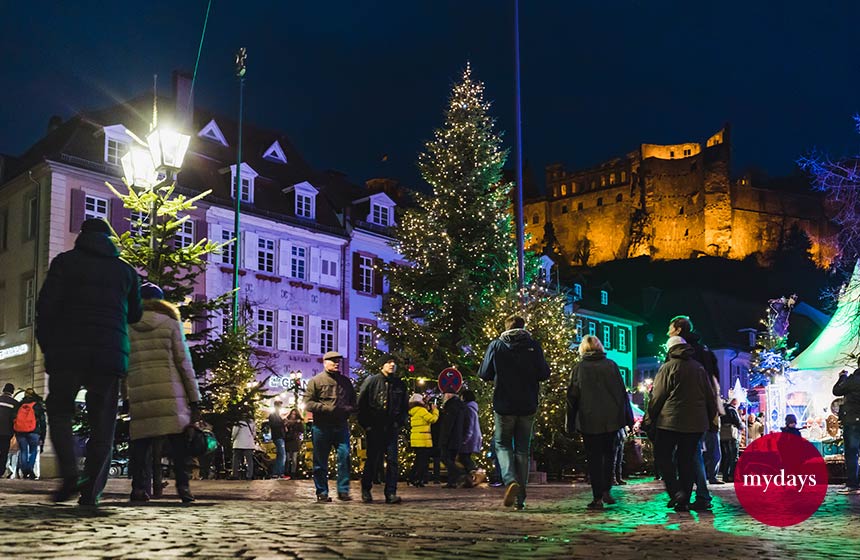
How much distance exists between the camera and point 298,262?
4834cm

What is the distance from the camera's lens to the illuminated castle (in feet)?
387

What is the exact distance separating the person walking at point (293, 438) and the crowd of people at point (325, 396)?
439 inches

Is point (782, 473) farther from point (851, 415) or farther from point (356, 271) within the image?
point (356, 271)

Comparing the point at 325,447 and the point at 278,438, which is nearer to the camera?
the point at 325,447

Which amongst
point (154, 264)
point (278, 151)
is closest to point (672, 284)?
point (278, 151)

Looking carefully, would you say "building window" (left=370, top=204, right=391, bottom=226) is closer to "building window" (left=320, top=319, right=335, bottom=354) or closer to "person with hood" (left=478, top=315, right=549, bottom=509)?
"building window" (left=320, top=319, right=335, bottom=354)

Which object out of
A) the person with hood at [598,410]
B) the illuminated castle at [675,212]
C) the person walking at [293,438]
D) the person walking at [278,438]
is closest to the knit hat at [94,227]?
the person with hood at [598,410]

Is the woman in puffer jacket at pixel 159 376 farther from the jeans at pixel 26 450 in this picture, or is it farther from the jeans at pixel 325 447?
the jeans at pixel 26 450

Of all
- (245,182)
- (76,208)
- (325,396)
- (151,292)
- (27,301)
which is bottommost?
(325,396)

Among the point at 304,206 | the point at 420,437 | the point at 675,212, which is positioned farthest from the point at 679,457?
the point at 675,212

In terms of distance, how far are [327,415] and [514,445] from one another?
2337 millimetres

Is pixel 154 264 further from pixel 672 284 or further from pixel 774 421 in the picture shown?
pixel 672 284

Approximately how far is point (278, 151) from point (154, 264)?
124ft

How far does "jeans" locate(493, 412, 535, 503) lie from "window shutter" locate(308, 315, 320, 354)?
37027mm
